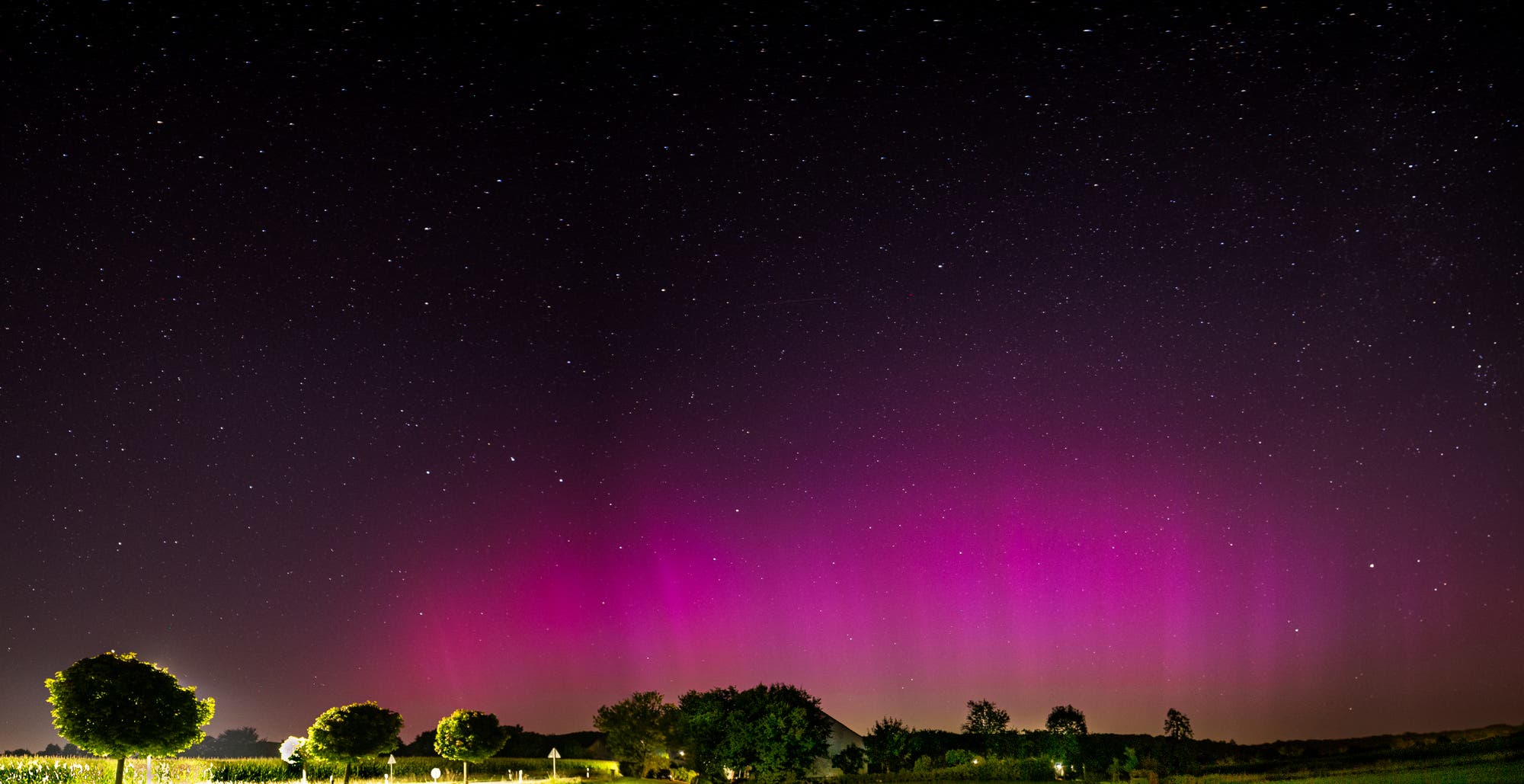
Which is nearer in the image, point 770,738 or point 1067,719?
point 770,738

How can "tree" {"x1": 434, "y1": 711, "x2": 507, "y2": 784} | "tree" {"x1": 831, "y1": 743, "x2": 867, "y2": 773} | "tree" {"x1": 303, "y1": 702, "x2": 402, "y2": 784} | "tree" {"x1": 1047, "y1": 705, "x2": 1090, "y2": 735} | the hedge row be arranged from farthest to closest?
"tree" {"x1": 1047, "y1": 705, "x2": 1090, "y2": 735}
"tree" {"x1": 831, "y1": 743, "x2": 867, "y2": 773}
"tree" {"x1": 434, "y1": 711, "x2": 507, "y2": 784}
the hedge row
"tree" {"x1": 303, "y1": 702, "x2": 402, "y2": 784}

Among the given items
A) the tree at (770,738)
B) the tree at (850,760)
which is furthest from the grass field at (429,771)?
the tree at (850,760)

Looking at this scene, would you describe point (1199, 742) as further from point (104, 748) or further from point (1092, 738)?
point (104, 748)

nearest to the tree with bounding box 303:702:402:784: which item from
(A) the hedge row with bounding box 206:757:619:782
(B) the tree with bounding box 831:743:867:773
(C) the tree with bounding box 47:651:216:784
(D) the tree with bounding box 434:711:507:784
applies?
(A) the hedge row with bounding box 206:757:619:782

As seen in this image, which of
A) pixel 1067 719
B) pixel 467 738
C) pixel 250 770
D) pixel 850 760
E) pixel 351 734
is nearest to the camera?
pixel 351 734

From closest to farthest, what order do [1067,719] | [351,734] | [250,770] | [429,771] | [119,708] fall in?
[119,708] < [351,734] < [250,770] < [429,771] < [1067,719]

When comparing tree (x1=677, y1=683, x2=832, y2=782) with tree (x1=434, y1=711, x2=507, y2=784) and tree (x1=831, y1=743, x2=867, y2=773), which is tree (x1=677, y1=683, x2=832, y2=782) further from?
tree (x1=831, y1=743, x2=867, y2=773)

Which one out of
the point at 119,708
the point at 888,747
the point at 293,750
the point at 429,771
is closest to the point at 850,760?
the point at 888,747

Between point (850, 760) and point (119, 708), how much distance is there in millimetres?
63072

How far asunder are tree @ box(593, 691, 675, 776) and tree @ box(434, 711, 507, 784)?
23864 millimetres

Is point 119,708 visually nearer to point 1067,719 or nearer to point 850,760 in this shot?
point 850,760

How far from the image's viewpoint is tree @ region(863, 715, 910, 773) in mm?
82125

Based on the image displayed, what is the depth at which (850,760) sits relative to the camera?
3302 inches

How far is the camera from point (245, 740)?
178m
